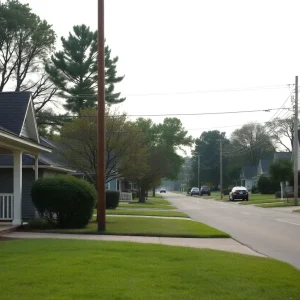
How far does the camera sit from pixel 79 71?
5419 centimetres

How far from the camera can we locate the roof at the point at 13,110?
20812mm

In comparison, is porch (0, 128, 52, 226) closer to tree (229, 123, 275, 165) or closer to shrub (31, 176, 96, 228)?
shrub (31, 176, 96, 228)

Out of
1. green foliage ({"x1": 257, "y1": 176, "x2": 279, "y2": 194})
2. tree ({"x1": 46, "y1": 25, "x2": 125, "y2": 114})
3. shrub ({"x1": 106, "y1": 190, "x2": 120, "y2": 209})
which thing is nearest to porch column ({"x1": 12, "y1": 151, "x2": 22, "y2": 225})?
shrub ({"x1": 106, "y1": 190, "x2": 120, "y2": 209})

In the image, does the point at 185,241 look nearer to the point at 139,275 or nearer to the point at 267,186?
the point at 139,275

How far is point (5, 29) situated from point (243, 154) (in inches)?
3008

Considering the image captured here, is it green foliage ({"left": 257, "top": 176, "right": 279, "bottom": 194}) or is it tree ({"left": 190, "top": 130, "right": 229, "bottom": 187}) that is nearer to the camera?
green foliage ({"left": 257, "top": 176, "right": 279, "bottom": 194})

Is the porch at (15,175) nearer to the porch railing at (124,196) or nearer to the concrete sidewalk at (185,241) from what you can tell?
the concrete sidewalk at (185,241)

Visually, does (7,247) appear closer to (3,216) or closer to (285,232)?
(3,216)

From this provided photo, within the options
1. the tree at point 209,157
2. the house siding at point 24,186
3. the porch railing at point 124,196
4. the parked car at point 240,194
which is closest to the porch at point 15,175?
the house siding at point 24,186

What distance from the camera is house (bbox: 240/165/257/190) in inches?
4178

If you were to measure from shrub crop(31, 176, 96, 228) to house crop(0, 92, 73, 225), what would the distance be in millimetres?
990

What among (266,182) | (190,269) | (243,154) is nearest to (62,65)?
(266,182)

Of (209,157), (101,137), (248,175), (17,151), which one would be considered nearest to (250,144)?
(248,175)

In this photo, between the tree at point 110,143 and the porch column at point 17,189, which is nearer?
the porch column at point 17,189
